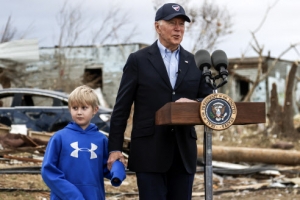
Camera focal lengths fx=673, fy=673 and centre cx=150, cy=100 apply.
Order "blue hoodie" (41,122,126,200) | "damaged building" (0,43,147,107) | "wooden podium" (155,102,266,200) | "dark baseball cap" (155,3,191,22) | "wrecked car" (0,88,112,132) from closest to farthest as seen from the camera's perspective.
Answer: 1. "wooden podium" (155,102,266,200)
2. "blue hoodie" (41,122,126,200)
3. "dark baseball cap" (155,3,191,22)
4. "wrecked car" (0,88,112,132)
5. "damaged building" (0,43,147,107)

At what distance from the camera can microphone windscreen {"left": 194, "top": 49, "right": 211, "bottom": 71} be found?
181 inches

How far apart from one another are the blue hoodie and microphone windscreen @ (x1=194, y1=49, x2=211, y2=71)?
3.02 ft

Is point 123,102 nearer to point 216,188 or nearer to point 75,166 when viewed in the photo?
point 75,166

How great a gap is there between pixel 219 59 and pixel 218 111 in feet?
1.42

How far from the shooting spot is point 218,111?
4418 millimetres

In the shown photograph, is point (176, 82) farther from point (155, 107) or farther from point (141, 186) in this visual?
point (141, 186)

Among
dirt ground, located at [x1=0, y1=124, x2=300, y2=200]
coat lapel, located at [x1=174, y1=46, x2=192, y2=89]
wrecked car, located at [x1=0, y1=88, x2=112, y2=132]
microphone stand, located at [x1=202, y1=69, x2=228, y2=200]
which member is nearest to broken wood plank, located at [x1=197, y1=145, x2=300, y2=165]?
dirt ground, located at [x1=0, y1=124, x2=300, y2=200]

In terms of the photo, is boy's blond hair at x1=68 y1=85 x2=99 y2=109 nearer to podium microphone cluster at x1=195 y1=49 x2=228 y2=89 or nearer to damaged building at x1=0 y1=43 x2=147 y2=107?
podium microphone cluster at x1=195 y1=49 x2=228 y2=89

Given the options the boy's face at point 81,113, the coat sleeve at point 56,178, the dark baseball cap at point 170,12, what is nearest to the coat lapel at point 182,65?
the dark baseball cap at point 170,12

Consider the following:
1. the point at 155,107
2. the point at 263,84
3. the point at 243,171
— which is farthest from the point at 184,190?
the point at 263,84

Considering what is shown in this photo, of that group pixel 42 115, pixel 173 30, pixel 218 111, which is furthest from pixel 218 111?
pixel 42 115

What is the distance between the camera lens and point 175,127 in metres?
4.87

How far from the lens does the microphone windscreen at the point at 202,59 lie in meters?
4.60

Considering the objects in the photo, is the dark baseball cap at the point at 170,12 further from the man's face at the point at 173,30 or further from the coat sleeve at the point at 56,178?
the coat sleeve at the point at 56,178
